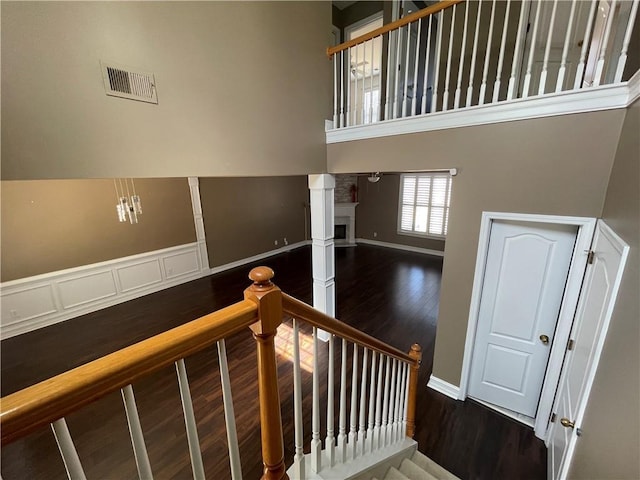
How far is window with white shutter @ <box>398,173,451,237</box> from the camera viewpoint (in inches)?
291

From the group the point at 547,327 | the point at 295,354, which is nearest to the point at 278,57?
the point at 295,354

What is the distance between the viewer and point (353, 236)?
30.1ft

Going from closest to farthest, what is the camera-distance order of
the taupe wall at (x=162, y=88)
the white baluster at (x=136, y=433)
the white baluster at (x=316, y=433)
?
the white baluster at (x=136, y=433)
the white baluster at (x=316, y=433)
the taupe wall at (x=162, y=88)

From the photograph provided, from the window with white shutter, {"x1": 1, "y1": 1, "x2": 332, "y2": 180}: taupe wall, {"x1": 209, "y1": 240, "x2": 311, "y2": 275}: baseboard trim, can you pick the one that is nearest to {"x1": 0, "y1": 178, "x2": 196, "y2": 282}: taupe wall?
{"x1": 209, "y1": 240, "x2": 311, "y2": 275}: baseboard trim

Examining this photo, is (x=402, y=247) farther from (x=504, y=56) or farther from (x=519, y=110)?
(x=519, y=110)

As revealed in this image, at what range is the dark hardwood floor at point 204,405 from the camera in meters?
2.32

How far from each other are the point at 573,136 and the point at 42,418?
2913mm

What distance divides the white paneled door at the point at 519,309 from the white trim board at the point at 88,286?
5.58 m

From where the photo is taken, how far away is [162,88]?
183cm

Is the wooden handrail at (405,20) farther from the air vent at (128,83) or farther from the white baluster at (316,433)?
the white baluster at (316,433)

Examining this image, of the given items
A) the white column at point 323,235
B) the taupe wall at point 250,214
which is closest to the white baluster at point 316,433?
the white column at point 323,235

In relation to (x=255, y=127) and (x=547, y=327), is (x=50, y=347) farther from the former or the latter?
(x=547, y=327)

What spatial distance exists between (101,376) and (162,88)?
6.32 feet

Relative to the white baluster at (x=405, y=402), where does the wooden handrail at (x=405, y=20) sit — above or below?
above
